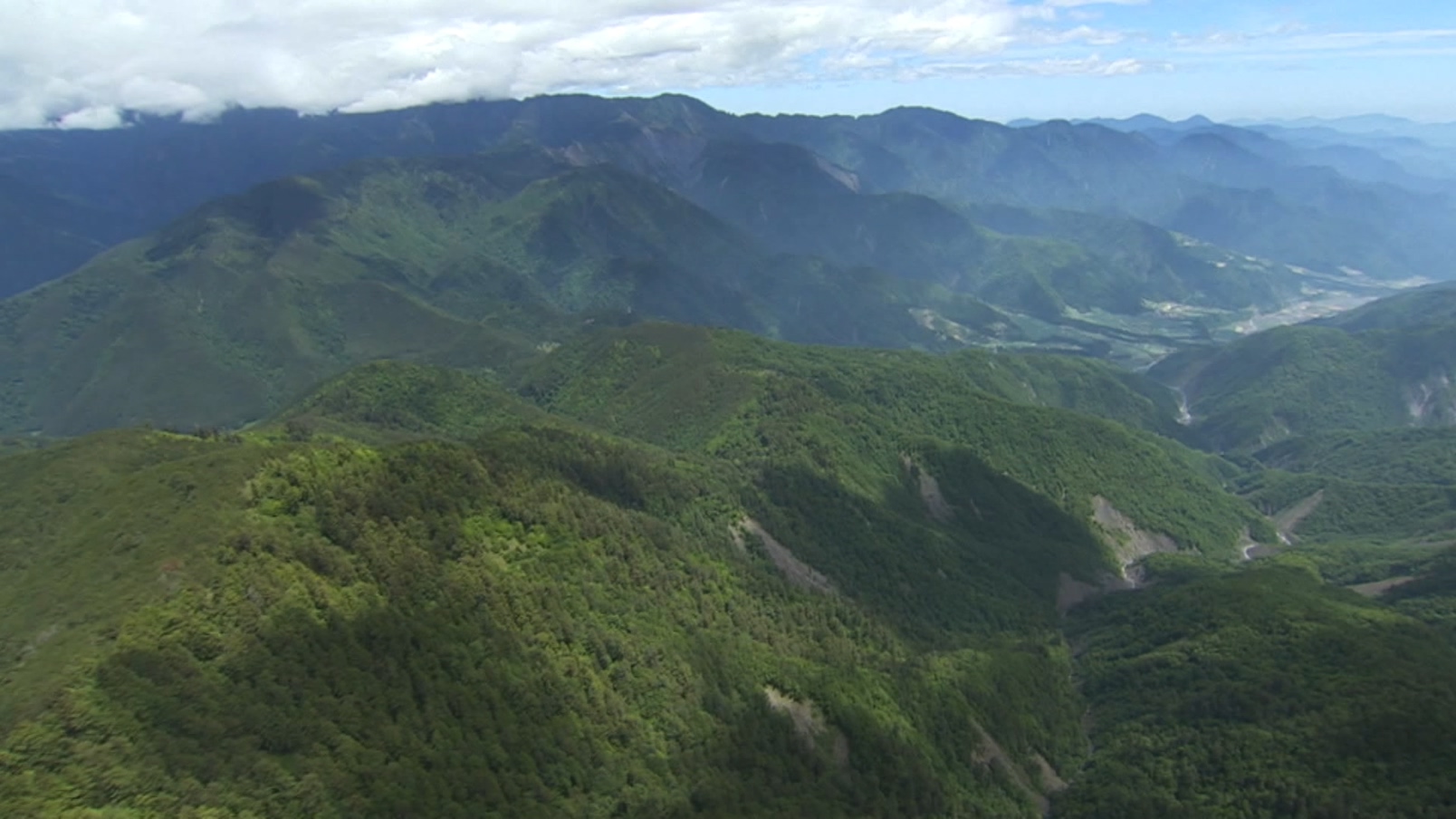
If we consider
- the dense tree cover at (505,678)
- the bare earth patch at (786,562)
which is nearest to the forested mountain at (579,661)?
the dense tree cover at (505,678)

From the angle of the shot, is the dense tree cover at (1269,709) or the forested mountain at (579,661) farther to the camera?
the dense tree cover at (1269,709)

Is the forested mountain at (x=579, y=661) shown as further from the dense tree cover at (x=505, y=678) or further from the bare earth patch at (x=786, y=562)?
the bare earth patch at (x=786, y=562)

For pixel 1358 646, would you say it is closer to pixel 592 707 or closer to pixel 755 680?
pixel 755 680

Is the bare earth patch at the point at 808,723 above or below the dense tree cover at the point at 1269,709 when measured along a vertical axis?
above

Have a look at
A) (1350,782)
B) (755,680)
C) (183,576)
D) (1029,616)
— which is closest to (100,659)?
(183,576)

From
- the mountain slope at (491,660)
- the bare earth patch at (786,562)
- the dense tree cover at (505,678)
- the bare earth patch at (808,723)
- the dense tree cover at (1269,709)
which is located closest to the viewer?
the dense tree cover at (505,678)

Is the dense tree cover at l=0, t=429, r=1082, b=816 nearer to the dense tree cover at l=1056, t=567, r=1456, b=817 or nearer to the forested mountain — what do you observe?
the forested mountain

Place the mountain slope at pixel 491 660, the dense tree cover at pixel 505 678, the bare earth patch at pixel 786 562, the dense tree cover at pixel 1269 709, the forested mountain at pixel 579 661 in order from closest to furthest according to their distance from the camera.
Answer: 1. the dense tree cover at pixel 505 678
2. the mountain slope at pixel 491 660
3. the forested mountain at pixel 579 661
4. the dense tree cover at pixel 1269 709
5. the bare earth patch at pixel 786 562
